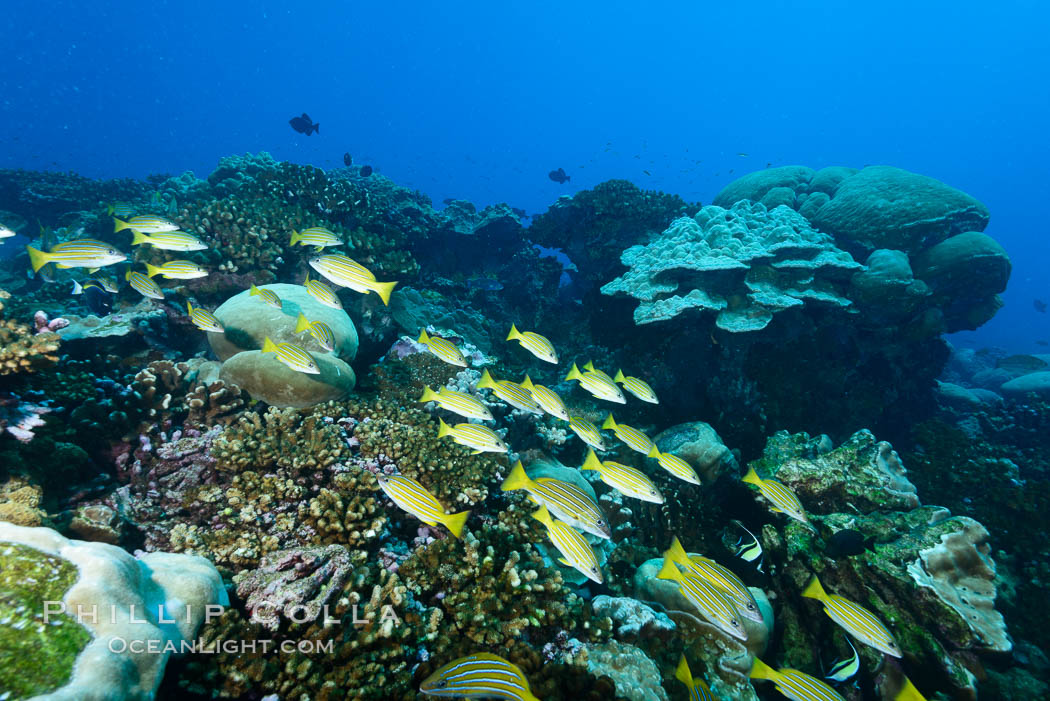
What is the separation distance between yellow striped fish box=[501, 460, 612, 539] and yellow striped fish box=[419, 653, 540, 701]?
119 cm

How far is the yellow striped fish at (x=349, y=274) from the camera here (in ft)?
15.3

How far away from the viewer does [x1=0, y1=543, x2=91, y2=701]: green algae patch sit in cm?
182

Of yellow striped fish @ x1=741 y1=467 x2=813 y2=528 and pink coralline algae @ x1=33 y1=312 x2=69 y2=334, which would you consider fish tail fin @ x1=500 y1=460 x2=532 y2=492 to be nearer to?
yellow striped fish @ x1=741 y1=467 x2=813 y2=528

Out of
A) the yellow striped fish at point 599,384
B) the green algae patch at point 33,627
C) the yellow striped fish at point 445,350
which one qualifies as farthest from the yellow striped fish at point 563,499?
the green algae patch at point 33,627

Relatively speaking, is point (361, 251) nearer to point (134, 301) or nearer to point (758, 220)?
point (134, 301)

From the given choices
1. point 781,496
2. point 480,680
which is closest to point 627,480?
point 781,496

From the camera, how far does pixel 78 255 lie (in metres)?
4.98

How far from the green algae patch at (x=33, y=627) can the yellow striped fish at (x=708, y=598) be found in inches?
137

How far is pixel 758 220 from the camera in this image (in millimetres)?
9336

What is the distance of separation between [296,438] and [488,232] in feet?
32.9

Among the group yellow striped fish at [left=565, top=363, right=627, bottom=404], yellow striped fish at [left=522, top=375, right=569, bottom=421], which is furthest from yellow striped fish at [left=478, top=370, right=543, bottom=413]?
yellow striped fish at [left=565, top=363, right=627, bottom=404]

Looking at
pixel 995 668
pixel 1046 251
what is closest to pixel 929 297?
pixel 995 668

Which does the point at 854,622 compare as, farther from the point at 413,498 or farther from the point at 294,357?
the point at 294,357

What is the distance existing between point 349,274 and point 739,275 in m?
7.22
